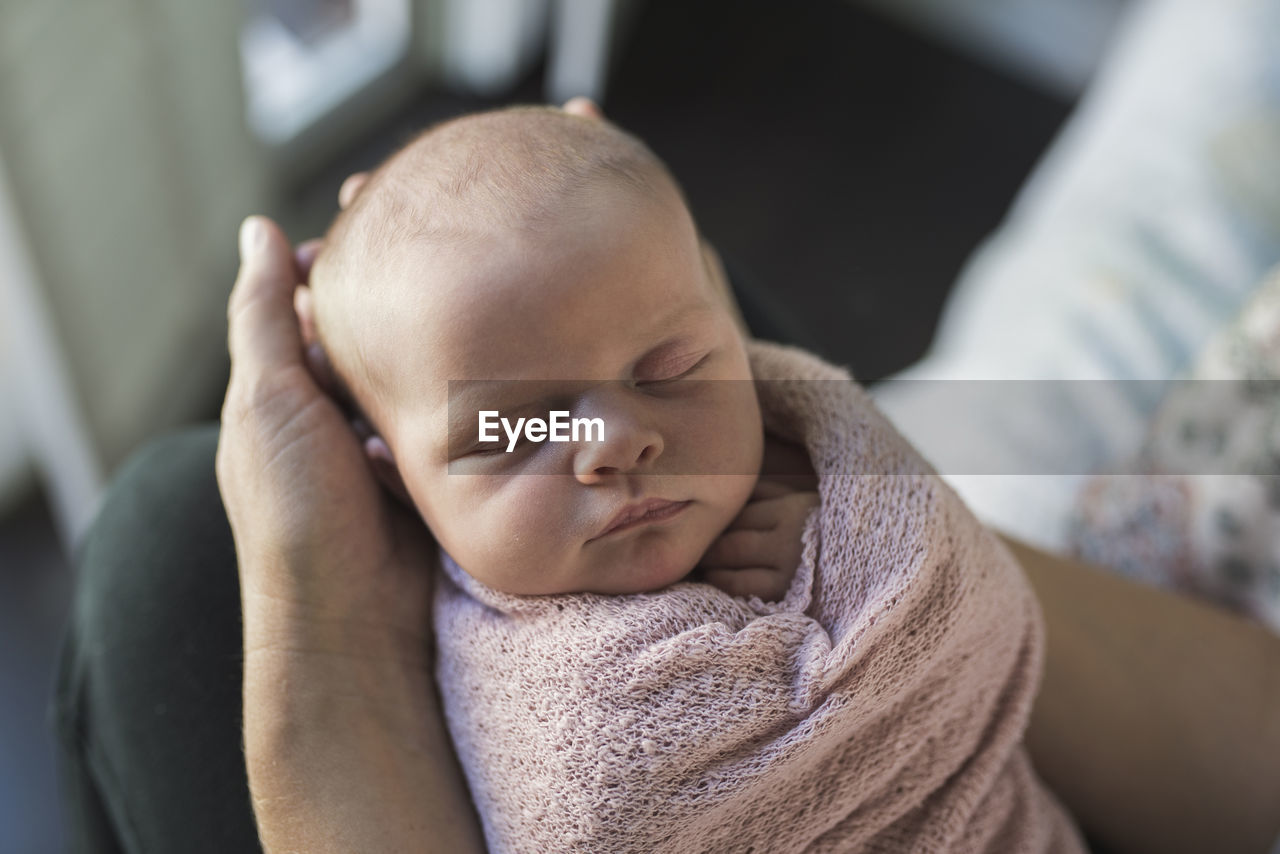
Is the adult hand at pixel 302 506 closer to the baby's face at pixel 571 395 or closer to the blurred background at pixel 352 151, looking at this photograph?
the baby's face at pixel 571 395

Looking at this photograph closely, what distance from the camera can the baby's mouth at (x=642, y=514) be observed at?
68cm

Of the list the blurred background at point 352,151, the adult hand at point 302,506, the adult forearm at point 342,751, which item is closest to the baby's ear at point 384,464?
the adult hand at point 302,506

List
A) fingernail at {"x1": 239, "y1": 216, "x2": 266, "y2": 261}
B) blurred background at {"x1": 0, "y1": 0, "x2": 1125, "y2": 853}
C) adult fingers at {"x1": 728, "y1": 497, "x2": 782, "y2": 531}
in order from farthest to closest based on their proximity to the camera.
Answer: blurred background at {"x1": 0, "y1": 0, "x2": 1125, "y2": 853} → fingernail at {"x1": 239, "y1": 216, "x2": 266, "y2": 261} → adult fingers at {"x1": 728, "y1": 497, "x2": 782, "y2": 531}

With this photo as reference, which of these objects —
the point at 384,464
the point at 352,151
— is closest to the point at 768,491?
the point at 384,464

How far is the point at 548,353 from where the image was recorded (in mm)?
668

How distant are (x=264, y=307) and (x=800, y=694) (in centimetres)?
52

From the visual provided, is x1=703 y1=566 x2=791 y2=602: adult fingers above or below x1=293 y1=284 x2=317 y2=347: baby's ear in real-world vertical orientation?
below

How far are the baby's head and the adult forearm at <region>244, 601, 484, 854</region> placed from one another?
0.13 metres

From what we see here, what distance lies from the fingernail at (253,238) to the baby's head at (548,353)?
15 centimetres

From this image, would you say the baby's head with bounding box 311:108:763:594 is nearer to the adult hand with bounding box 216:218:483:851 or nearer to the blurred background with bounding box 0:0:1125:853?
the adult hand with bounding box 216:218:483:851

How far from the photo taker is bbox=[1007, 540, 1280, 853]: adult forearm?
2.73 ft

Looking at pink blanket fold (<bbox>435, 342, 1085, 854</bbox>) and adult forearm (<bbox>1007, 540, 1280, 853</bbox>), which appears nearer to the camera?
pink blanket fold (<bbox>435, 342, 1085, 854</bbox>)

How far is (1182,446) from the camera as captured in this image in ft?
3.17

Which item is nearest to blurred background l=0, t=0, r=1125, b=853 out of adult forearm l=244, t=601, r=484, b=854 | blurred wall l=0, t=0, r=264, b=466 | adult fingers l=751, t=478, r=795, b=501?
blurred wall l=0, t=0, r=264, b=466
